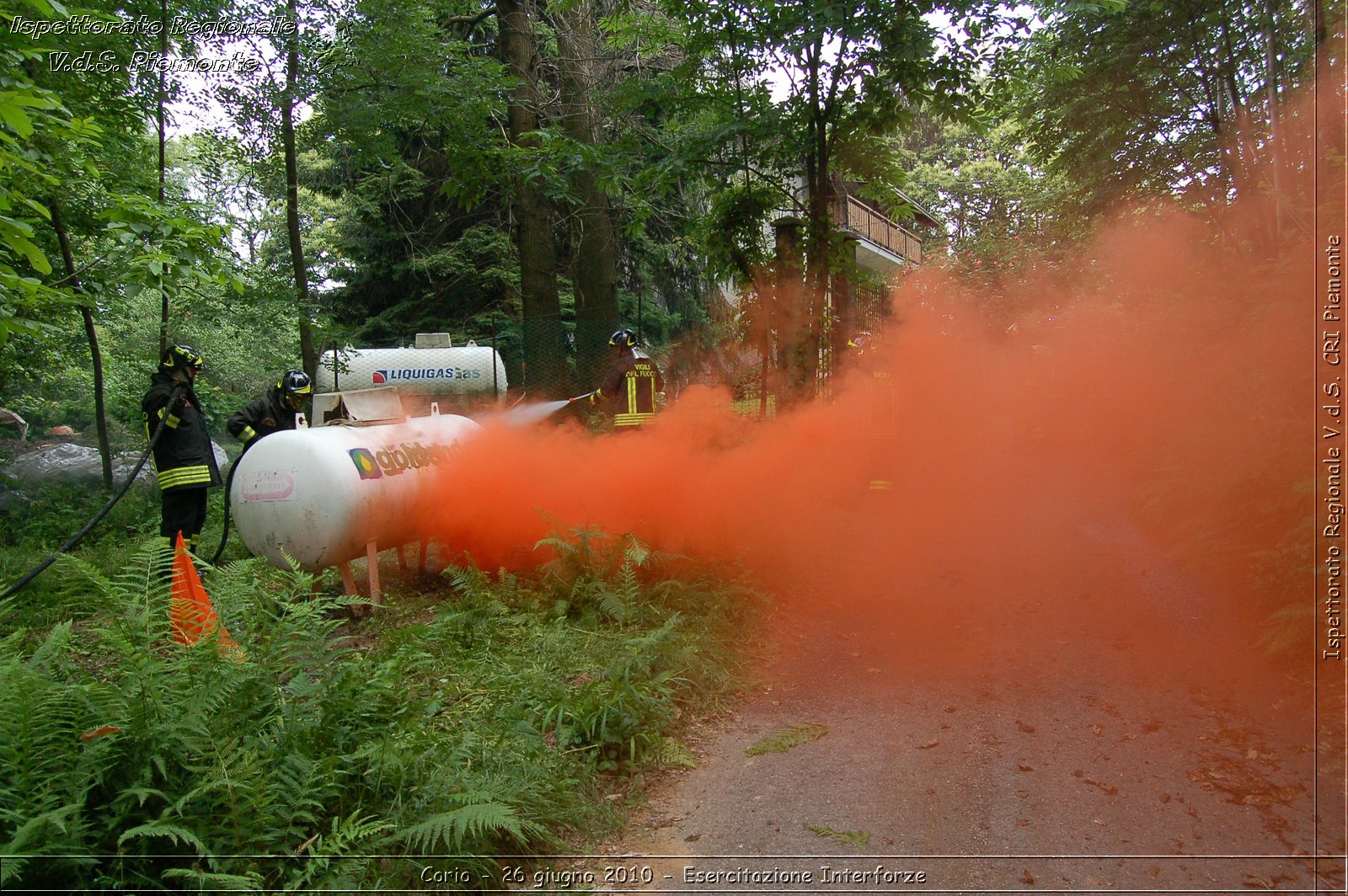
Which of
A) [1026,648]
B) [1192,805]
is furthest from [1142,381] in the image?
[1192,805]

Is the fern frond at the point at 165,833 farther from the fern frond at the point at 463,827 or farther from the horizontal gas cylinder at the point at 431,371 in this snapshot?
the horizontal gas cylinder at the point at 431,371

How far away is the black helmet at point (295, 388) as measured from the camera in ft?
27.8

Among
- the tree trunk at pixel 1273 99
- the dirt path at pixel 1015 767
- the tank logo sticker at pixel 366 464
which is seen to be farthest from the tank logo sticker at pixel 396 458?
the tree trunk at pixel 1273 99

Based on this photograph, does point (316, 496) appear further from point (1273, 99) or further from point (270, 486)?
point (1273, 99)

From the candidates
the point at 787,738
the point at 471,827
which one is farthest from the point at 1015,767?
the point at 471,827

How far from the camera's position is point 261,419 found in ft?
28.3

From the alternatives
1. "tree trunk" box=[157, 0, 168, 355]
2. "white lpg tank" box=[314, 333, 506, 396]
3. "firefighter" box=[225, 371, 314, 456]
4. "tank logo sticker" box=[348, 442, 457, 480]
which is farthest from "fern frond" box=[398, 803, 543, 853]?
"white lpg tank" box=[314, 333, 506, 396]

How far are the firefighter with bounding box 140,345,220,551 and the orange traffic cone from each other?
2.97 meters

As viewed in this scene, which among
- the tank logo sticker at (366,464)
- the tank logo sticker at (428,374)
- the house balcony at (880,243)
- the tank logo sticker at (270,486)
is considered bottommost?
the tank logo sticker at (270,486)

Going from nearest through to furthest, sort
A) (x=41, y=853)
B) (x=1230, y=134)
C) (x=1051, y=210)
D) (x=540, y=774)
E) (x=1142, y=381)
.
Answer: (x=41, y=853), (x=540, y=774), (x=1142, y=381), (x=1230, y=134), (x=1051, y=210)

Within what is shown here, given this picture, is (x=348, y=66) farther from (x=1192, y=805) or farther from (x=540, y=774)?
(x=1192, y=805)

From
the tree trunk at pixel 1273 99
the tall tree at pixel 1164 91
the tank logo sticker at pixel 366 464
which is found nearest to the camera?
the tank logo sticker at pixel 366 464

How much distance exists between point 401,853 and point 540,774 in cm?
74

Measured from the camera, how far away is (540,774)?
3953mm
